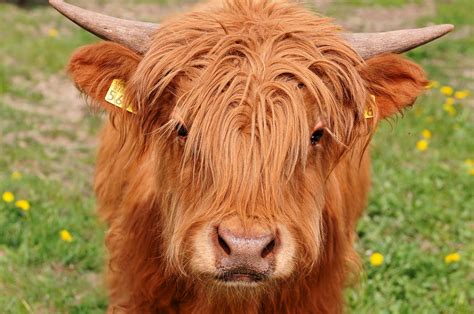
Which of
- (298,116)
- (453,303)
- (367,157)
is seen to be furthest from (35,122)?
(298,116)

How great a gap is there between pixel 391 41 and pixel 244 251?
3.88ft

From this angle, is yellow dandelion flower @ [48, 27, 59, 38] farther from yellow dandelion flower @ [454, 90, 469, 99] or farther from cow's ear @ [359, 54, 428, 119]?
cow's ear @ [359, 54, 428, 119]

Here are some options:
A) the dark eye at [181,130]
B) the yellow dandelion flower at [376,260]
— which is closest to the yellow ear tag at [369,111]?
the dark eye at [181,130]

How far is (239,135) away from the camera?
3.13 meters

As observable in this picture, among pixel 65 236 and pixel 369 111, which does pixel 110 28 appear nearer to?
pixel 369 111

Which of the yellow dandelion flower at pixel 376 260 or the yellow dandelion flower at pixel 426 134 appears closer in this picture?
the yellow dandelion flower at pixel 376 260

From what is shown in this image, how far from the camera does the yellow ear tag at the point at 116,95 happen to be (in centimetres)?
353

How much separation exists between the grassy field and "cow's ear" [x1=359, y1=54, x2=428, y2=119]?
155 centimetres

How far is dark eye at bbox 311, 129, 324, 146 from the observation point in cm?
334

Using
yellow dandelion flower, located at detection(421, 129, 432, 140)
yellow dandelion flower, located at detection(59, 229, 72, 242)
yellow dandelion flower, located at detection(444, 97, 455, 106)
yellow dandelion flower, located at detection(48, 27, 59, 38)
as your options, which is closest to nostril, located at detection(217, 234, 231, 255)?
yellow dandelion flower, located at detection(59, 229, 72, 242)

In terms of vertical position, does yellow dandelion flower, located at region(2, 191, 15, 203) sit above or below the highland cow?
below

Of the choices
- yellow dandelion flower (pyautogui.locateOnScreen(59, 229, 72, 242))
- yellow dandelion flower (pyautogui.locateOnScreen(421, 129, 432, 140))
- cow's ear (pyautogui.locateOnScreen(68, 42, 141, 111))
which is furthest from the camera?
yellow dandelion flower (pyautogui.locateOnScreen(421, 129, 432, 140))

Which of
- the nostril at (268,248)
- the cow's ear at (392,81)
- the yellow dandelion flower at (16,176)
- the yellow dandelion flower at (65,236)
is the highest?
the cow's ear at (392,81)

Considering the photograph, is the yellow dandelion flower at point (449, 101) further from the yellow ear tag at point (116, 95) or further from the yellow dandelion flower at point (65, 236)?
the yellow ear tag at point (116, 95)
